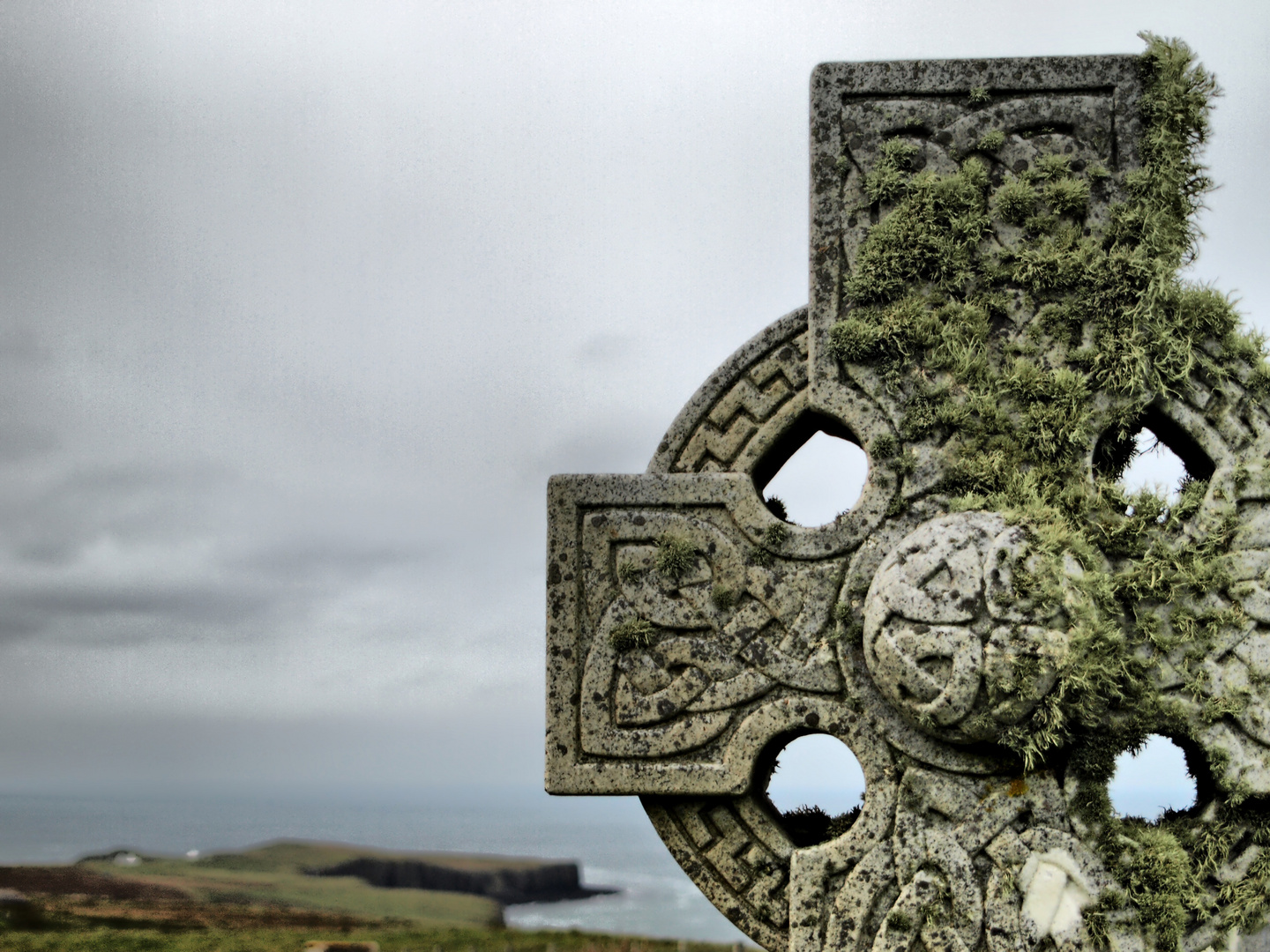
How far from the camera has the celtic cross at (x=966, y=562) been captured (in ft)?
13.4

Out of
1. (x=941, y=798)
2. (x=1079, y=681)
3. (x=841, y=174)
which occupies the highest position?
(x=841, y=174)

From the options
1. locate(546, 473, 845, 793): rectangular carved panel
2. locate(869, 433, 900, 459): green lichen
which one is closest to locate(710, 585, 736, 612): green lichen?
locate(546, 473, 845, 793): rectangular carved panel

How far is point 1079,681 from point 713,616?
1305mm

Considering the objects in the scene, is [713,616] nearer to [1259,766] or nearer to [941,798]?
[941,798]

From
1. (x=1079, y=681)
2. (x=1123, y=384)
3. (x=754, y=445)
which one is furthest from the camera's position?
(x=754, y=445)

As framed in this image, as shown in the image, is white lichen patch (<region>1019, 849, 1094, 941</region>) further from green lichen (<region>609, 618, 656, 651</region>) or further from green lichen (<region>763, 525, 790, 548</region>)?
green lichen (<region>609, 618, 656, 651</region>)

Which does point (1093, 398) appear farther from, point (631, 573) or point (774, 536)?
point (631, 573)

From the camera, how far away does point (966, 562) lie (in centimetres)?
411

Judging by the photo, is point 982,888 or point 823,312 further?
point 823,312

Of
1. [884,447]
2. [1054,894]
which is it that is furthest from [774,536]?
[1054,894]

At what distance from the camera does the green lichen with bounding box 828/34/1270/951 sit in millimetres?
4086

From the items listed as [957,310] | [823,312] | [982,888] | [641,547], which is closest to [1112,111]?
[957,310]

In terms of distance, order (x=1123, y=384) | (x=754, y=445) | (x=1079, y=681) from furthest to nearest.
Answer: (x=754, y=445) → (x=1123, y=384) → (x=1079, y=681)

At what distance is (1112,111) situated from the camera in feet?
14.8
